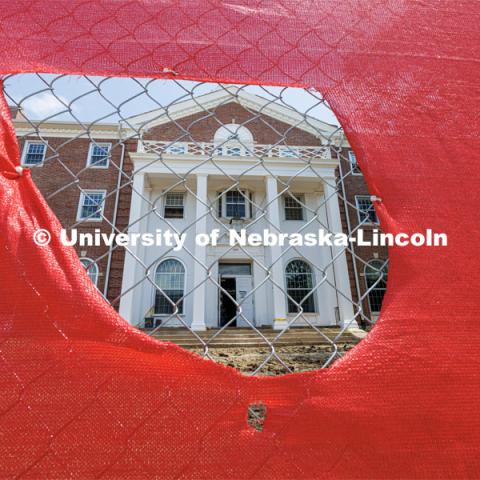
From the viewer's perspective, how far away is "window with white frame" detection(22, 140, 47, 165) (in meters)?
11.0

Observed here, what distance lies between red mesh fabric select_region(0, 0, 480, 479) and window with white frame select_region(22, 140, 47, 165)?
11943 millimetres

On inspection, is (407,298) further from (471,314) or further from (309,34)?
(309,34)

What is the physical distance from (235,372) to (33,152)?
14.4 meters

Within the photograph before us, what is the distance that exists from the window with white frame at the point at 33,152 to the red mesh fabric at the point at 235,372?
11943mm

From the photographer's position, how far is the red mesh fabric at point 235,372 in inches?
25.0

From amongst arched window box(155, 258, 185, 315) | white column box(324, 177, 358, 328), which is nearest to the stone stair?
white column box(324, 177, 358, 328)

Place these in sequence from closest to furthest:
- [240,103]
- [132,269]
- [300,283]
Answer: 1. [240,103]
2. [132,269]
3. [300,283]

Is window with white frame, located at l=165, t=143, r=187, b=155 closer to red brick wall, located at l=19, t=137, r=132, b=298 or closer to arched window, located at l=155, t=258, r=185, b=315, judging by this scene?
red brick wall, located at l=19, t=137, r=132, b=298

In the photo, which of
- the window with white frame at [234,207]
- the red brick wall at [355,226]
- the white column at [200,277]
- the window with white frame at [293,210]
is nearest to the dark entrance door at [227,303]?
the white column at [200,277]

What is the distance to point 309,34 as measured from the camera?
117 cm

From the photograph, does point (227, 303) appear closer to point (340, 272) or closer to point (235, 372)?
point (340, 272)

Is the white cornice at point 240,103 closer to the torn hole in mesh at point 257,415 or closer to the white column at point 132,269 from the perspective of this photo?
the torn hole in mesh at point 257,415

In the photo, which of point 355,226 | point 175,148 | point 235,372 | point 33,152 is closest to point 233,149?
point 175,148

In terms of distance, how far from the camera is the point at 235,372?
70 cm
